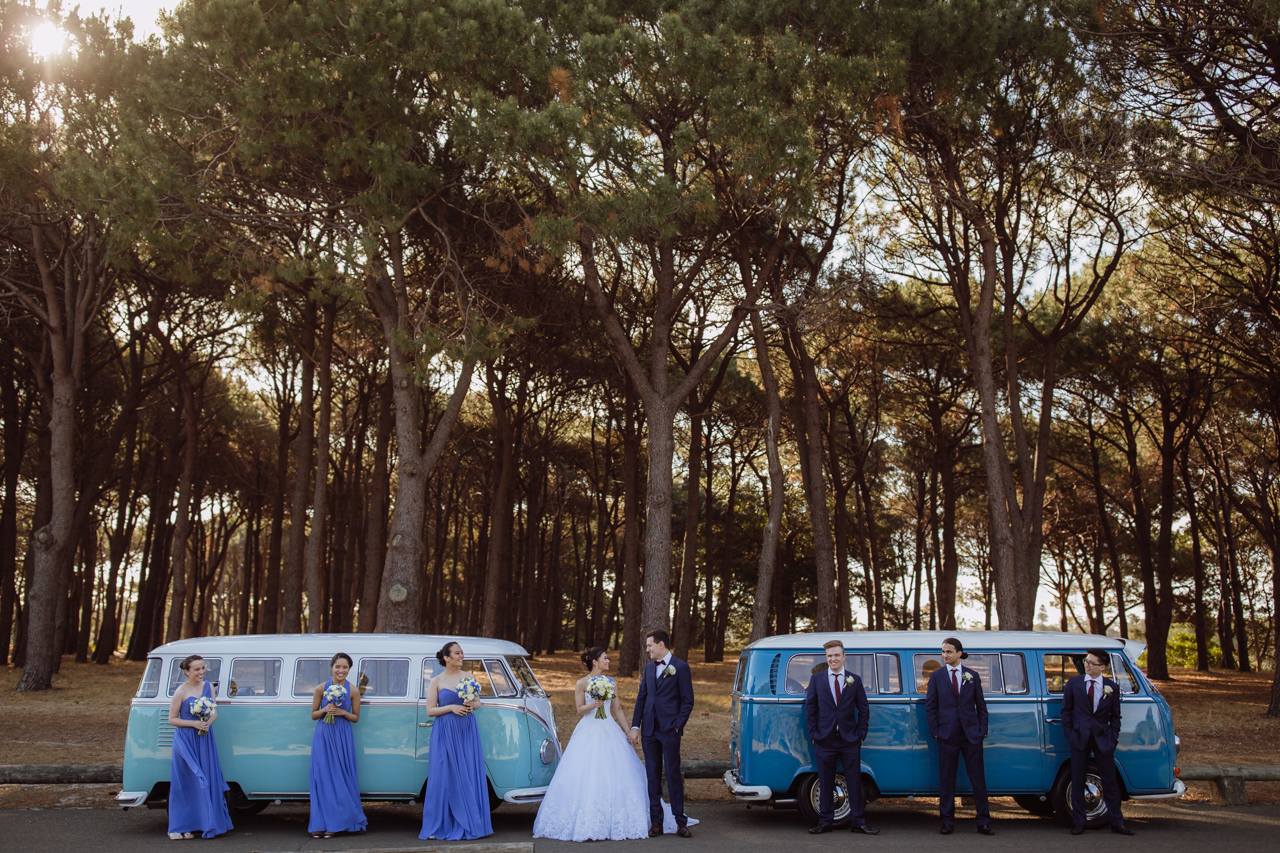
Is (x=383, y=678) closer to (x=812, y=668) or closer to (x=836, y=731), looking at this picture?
(x=812, y=668)

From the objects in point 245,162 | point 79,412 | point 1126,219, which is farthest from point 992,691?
point 79,412

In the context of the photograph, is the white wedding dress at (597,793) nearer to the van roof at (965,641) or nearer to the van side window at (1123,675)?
the van roof at (965,641)

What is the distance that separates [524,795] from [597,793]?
880 mm

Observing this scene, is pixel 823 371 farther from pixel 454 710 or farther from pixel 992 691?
pixel 454 710

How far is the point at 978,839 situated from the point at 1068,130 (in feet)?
42.3

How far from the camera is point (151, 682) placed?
9023 millimetres

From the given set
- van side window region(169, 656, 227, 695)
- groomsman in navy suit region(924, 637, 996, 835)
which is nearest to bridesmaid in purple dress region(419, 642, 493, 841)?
van side window region(169, 656, 227, 695)

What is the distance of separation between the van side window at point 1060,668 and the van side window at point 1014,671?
0.21 metres

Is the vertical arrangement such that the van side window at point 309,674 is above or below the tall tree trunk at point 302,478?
below

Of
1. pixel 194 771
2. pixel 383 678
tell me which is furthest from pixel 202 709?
pixel 383 678

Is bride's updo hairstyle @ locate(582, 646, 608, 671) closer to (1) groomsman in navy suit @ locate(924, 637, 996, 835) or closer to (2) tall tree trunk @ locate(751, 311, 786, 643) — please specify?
(1) groomsman in navy suit @ locate(924, 637, 996, 835)

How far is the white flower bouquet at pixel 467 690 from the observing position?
8.53 meters

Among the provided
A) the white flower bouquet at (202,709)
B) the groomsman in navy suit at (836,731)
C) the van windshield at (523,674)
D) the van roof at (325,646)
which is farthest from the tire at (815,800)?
the white flower bouquet at (202,709)

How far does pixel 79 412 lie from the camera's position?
28047mm
